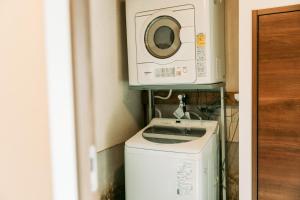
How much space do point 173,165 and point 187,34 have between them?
826mm

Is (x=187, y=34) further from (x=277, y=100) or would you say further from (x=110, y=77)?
(x=277, y=100)

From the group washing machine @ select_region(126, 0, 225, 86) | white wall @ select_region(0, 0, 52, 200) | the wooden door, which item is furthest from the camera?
washing machine @ select_region(126, 0, 225, 86)

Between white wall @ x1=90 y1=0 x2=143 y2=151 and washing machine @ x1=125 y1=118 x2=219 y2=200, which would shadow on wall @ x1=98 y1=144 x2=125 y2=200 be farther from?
washing machine @ x1=125 y1=118 x2=219 y2=200


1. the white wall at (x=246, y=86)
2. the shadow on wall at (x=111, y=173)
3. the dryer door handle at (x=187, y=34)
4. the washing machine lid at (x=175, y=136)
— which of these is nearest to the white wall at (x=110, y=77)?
the shadow on wall at (x=111, y=173)

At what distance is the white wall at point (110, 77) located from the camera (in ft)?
5.70

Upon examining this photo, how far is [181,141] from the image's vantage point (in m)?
1.72

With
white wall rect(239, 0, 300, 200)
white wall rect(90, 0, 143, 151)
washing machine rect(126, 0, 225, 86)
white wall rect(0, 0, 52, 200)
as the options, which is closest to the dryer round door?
washing machine rect(126, 0, 225, 86)

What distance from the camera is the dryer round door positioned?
1780 mm

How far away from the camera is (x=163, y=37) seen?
1865 mm

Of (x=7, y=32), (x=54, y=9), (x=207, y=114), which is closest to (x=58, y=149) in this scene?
(x=54, y=9)

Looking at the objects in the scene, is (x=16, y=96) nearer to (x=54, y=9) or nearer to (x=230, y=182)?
(x=54, y=9)

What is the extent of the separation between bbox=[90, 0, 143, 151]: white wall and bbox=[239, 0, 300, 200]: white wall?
0.86 meters

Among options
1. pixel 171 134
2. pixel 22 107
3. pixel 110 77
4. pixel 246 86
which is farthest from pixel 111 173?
pixel 246 86

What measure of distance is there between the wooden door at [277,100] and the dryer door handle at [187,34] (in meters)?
0.49
